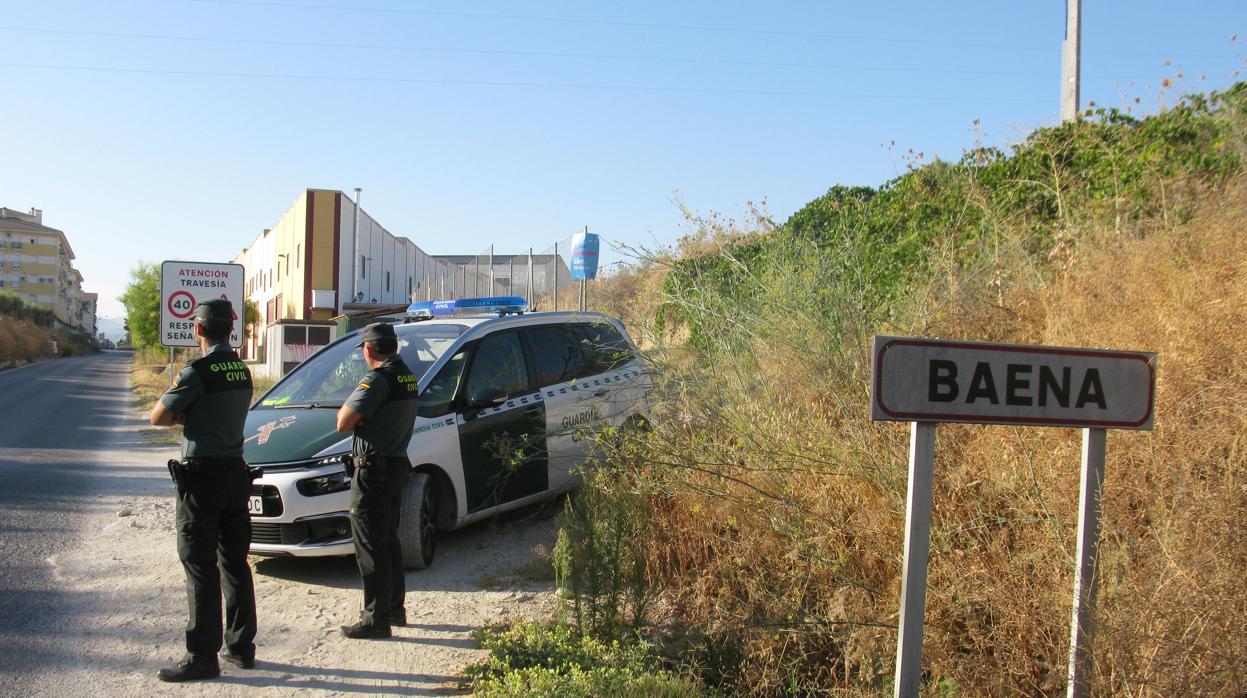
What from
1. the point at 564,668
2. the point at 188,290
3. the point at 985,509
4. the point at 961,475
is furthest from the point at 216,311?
the point at 188,290

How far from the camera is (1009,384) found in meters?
3.18

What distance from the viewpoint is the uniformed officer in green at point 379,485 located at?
510cm

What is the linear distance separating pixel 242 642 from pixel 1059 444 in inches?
163

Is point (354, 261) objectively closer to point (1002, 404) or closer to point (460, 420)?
point (460, 420)

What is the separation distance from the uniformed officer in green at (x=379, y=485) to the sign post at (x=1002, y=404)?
301 cm

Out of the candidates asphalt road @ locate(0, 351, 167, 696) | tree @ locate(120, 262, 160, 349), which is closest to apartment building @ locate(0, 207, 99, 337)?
tree @ locate(120, 262, 160, 349)

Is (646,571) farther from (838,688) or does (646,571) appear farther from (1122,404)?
(1122,404)

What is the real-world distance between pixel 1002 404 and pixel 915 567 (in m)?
0.64

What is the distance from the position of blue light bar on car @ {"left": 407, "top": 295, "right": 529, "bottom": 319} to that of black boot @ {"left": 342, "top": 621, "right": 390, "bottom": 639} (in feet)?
11.2

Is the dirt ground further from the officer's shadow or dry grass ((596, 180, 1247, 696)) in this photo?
dry grass ((596, 180, 1247, 696))

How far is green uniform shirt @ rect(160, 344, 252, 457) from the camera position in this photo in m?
4.63

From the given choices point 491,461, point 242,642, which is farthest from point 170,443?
point 242,642

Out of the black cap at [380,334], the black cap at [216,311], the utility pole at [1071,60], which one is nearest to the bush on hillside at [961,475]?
the black cap at [380,334]

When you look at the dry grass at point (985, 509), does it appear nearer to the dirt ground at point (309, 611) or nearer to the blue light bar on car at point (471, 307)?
the dirt ground at point (309, 611)
